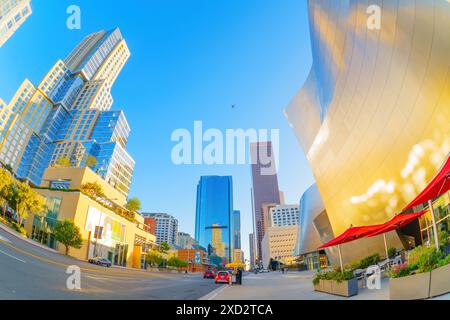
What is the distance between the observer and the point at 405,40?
1469 centimetres

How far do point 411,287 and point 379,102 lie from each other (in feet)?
50.0

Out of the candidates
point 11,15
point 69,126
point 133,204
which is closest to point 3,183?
point 133,204

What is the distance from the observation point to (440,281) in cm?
646

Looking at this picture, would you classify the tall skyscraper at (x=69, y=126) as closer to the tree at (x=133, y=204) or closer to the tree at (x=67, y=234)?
the tree at (x=133, y=204)

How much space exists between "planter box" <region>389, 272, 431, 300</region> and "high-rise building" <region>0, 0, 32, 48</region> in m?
126

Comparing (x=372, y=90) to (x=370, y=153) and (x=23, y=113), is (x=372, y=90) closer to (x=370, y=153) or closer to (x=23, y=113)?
(x=370, y=153)

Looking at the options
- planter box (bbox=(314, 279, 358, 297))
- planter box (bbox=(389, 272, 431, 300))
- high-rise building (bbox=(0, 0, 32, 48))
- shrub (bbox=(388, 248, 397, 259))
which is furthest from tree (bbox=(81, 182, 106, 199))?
high-rise building (bbox=(0, 0, 32, 48))

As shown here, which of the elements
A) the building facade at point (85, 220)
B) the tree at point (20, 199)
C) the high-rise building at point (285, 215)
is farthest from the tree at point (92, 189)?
A: the high-rise building at point (285, 215)

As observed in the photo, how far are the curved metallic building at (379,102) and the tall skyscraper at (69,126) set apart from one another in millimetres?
97596

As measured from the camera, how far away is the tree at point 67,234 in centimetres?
3872

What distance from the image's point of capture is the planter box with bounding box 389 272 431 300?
6.83m

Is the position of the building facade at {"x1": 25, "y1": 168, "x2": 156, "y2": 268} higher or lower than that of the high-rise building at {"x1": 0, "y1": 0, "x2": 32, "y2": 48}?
lower

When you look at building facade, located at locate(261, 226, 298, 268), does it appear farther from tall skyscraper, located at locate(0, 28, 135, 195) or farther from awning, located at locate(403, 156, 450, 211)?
awning, located at locate(403, 156, 450, 211)
